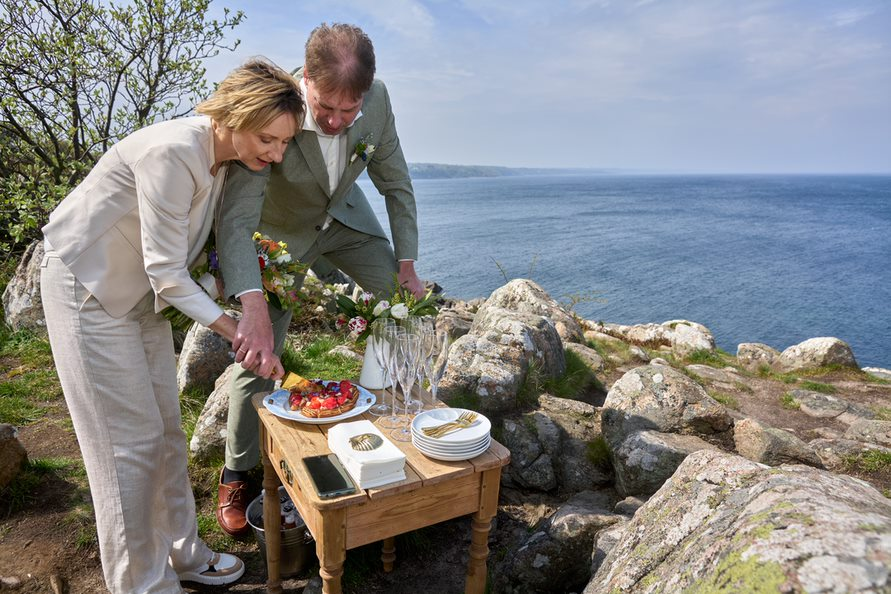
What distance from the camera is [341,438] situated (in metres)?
2.73

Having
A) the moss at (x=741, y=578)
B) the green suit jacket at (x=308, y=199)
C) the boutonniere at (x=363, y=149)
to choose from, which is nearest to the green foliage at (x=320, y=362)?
the green suit jacket at (x=308, y=199)

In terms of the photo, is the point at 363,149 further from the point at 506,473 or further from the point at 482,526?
the point at 506,473

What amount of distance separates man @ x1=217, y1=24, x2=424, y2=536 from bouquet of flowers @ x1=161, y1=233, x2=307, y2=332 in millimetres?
112

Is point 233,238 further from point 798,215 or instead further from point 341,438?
point 798,215

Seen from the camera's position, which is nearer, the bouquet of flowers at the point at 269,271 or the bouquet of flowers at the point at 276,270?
the bouquet of flowers at the point at 269,271

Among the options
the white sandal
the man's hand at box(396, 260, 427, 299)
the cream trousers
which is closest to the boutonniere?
the man's hand at box(396, 260, 427, 299)

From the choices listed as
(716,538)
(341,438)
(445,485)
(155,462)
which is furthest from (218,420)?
(716,538)

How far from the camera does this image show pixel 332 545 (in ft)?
7.96

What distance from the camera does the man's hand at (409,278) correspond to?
4.08 metres

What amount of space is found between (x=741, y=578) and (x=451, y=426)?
5.06 feet

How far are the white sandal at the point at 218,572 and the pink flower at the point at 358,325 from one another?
1.64 metres

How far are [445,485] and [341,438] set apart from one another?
1.71 ft

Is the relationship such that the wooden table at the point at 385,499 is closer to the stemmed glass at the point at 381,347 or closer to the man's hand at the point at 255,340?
the stemmed glass at the point at 381,347

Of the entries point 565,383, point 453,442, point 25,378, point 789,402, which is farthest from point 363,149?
point 789,402
